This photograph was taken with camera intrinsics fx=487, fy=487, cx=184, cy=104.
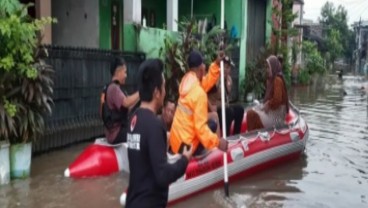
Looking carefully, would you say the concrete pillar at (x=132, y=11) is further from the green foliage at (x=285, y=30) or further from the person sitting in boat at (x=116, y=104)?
the green foliage at (x=285, y=30)

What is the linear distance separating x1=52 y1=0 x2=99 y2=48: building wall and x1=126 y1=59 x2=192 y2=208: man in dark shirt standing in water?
9.49 meters

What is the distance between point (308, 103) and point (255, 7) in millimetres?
4312

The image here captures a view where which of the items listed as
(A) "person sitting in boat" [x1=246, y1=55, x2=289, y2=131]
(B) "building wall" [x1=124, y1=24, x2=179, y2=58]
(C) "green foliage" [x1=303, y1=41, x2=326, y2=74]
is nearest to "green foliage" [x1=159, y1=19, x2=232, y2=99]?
(B) "building wall" [x1=124, y1=24, x2=179, y2=58]

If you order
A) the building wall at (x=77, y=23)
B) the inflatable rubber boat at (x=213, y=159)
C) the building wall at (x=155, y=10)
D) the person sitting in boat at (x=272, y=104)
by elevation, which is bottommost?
the inflatable rubber boat at (x=213, y=159)

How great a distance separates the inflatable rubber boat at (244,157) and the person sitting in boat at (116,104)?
0.51m

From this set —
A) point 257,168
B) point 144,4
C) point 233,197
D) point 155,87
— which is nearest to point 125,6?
point 144,4

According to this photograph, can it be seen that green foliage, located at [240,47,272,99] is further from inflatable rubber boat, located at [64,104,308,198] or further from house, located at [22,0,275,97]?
inflatable rubber boat, located at [64,104,308,198]

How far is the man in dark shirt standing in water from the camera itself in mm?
2729

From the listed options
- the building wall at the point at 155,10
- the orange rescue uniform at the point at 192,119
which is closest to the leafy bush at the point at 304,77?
the building wall at the point at 155,10

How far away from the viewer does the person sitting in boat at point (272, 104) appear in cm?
794

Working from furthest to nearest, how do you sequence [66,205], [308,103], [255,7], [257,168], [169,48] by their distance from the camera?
[255,7] → [308,103] → [169,48] → [257,168] → [66,205]

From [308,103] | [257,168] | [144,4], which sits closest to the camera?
[257,168]

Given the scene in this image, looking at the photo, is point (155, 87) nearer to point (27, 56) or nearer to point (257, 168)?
point (27, 56)

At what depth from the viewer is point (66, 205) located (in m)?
5.71
